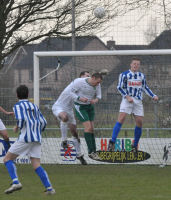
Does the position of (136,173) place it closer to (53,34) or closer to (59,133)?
(59,133)

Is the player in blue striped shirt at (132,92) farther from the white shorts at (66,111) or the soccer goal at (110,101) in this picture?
the white shorts at (66,111)

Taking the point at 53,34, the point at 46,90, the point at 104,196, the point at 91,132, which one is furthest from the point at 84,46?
the point at 104,196

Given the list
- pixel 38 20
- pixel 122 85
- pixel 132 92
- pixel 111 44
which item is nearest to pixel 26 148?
pixel 122 85

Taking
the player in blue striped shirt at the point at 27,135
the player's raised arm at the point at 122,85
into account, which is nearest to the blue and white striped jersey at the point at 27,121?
the player in blue striped shirt at the point at 27,135

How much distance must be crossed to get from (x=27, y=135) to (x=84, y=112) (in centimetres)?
345

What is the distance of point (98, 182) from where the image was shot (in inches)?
376

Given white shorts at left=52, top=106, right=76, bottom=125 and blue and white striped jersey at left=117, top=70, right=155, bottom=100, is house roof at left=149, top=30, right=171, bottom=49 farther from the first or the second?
white shorts at left=52, top=106, right=76, bottom=125

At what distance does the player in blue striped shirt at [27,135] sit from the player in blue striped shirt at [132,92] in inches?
Answer: 131

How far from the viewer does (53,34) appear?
18.1 metres

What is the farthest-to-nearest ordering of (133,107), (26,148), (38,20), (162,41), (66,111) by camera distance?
(38,20), (162,41), (66,111), (133,107), (26,148)

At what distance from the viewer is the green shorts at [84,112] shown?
37.1 feet

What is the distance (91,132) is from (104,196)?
3.30 m

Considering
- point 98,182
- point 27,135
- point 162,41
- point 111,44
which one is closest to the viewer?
point 27,135

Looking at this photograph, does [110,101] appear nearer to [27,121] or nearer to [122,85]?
[122,85]
